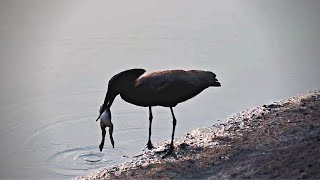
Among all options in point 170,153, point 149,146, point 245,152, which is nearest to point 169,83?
point 170,153

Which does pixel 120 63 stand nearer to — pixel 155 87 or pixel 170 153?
pixel 155 87

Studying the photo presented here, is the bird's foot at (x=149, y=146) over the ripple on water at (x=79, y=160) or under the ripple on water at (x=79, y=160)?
over

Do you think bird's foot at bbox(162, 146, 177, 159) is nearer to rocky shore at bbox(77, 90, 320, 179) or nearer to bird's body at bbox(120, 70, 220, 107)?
rocky shore at bbox(77, 90, 320, 179)

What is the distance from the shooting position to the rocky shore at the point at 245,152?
7.05 metres

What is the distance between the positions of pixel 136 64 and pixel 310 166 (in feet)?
21.6

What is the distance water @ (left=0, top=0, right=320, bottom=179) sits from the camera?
9.30m

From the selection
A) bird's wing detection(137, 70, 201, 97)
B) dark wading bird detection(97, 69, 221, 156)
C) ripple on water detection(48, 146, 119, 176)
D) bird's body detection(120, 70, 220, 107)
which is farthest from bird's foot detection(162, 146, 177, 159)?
ripple on water detection(48, 146, 119, 176)

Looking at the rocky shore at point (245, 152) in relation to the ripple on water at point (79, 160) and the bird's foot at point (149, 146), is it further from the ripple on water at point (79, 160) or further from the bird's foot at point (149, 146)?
the ripple on water at point (79, 160)

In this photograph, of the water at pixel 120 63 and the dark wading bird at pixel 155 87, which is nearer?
the dark wading bird at pixel 155 87

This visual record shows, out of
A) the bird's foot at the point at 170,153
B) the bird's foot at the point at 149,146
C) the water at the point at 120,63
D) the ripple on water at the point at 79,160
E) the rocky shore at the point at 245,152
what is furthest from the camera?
the water at the point at 120,63

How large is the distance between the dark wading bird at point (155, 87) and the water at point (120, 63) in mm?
855

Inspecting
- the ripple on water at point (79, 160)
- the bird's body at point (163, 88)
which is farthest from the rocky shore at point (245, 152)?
the bird's body at point (163, 88)

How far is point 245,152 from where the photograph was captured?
25.7 feet

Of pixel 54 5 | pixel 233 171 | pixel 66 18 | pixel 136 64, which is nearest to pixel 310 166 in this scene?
pixel 233 171
